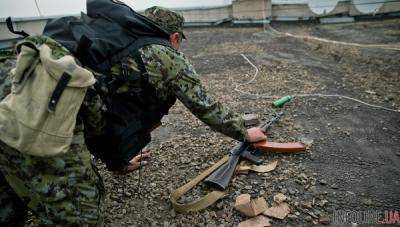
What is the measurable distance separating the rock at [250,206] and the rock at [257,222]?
0.13 feet

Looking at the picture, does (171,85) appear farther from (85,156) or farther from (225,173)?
(225,173)

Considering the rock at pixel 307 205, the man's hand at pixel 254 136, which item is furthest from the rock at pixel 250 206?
the man's hand at pixel 254 136

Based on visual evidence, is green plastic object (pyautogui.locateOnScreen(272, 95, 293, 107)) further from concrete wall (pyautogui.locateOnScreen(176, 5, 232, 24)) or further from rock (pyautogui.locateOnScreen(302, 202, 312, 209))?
concrete wall (pyautogui.locateOnScreen(176, 5, 232, 24))

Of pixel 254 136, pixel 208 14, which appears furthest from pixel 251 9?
pixel 254 136

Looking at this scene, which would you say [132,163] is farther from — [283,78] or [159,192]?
[283,78]

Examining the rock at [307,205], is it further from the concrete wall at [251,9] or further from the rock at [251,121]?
the concrete wall at [251,9]

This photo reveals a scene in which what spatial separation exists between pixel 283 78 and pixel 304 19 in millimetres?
7589

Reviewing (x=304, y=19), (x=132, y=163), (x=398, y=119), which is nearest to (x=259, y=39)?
(x=304, y=19)

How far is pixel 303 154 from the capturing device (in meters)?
3.44

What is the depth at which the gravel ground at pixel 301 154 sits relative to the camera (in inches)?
109

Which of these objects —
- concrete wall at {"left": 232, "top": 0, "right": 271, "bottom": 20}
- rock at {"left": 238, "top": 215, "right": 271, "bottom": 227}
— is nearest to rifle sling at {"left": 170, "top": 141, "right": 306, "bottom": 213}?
rock at {"left": 238, "top": 215, "right": 271, "bottom": 227}

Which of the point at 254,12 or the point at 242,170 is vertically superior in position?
the point at 254,12

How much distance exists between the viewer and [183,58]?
91.8 inches

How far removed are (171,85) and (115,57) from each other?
0.44 meters
